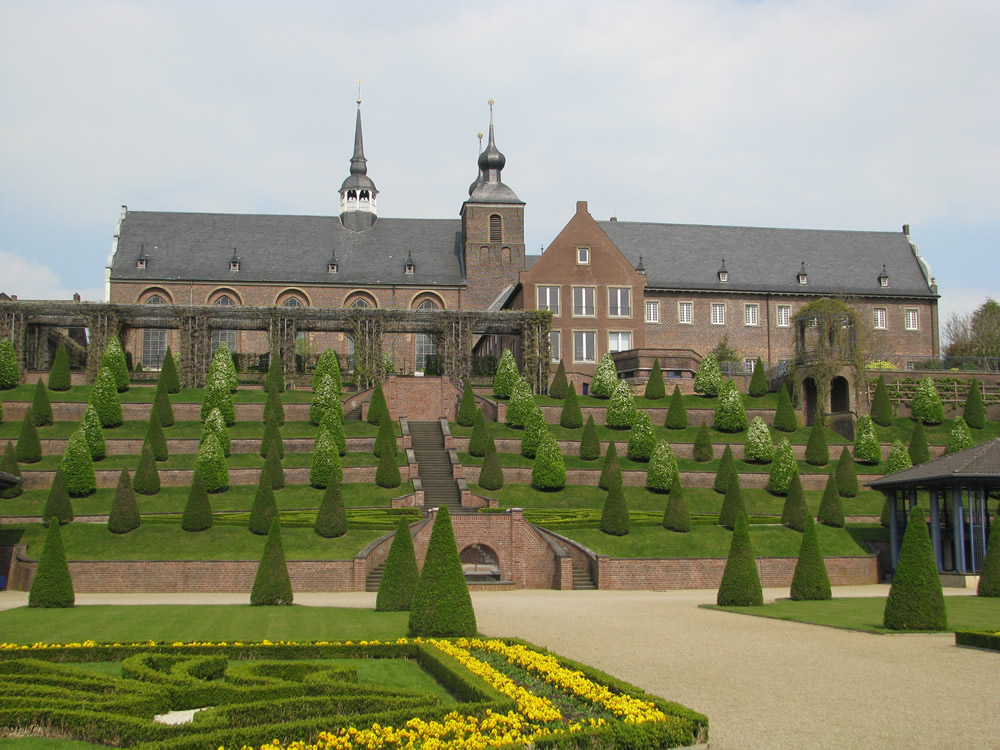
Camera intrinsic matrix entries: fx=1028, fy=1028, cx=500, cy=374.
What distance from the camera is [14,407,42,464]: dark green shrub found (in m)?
41.5

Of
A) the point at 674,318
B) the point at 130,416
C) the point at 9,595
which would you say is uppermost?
the point at 674,318

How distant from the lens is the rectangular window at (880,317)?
65.2 metres

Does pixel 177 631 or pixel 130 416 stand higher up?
pixel 130 416

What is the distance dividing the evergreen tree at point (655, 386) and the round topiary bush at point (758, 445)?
711 centimetres

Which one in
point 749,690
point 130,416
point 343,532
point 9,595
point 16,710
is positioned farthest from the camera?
point 130,416

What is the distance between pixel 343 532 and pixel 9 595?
32.4 feet

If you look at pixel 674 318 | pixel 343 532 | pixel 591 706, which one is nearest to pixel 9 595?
pixel 343 532

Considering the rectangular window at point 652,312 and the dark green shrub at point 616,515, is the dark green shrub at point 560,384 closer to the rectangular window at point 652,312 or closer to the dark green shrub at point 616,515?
the rectangular window at point 652,312

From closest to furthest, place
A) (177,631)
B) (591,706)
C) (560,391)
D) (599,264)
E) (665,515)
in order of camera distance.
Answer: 1. (591,706)
2. (177,631)
3. (665,515)
4. (560,391)
5. (599,264)

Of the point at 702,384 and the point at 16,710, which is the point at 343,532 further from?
the point at 702,384

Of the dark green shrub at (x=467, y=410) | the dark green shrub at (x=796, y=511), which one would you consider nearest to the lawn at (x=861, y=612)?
the dark green shrub at (x=796, y=511)

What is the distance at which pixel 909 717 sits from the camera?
11.8 metres

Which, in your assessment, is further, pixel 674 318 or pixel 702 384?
pixel 674 318

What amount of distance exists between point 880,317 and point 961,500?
37.2 meters
